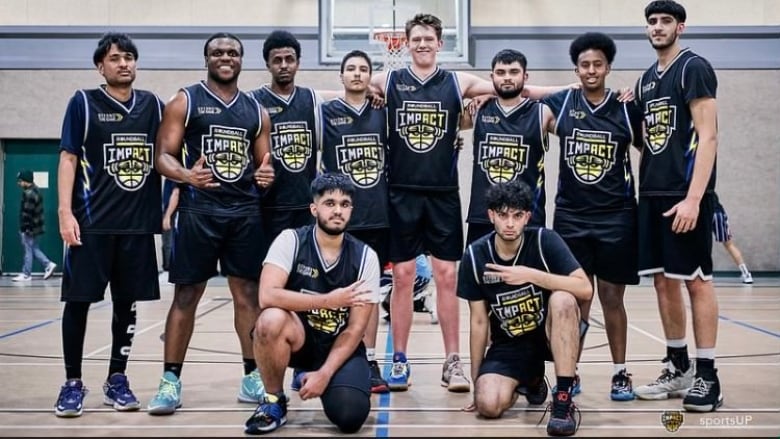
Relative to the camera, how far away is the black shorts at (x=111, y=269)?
4.24 m

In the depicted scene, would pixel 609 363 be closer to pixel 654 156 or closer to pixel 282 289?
pixel 654 156

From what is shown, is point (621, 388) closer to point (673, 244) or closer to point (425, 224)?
point (673, 244)

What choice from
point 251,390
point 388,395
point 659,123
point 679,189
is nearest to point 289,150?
point 251,390

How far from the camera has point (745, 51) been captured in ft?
46.0

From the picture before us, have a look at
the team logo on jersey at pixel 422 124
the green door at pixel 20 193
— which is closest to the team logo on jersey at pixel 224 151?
the team logo on jersey at pixel 422 124

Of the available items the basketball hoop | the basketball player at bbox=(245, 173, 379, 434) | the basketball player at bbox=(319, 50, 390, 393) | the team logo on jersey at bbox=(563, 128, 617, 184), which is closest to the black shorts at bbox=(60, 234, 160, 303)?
the basketball player at bbox=(245, 173, 379, 434)

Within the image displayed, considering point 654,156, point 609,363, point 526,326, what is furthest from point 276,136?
point 609,363

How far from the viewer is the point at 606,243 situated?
460cm

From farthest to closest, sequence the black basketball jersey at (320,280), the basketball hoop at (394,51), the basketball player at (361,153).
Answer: the basketball hoop at (394,51), the basketball player at (361,153), the black basketball jersey at (320,280)

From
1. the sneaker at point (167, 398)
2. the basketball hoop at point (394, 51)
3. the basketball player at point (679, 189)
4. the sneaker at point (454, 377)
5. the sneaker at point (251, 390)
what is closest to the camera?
the sneaker at point (167, 398)

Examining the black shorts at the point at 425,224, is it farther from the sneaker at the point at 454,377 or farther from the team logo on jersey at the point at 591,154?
the team logo on jersey at the point at 591,154

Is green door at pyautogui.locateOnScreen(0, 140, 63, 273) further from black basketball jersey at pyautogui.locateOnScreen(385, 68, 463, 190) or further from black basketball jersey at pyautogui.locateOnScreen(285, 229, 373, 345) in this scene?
black basketball jersey at pyautogui.locateOnScreen(285, 229, 373, 345)

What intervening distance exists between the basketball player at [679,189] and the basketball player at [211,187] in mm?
2138

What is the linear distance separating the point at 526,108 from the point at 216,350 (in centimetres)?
325
